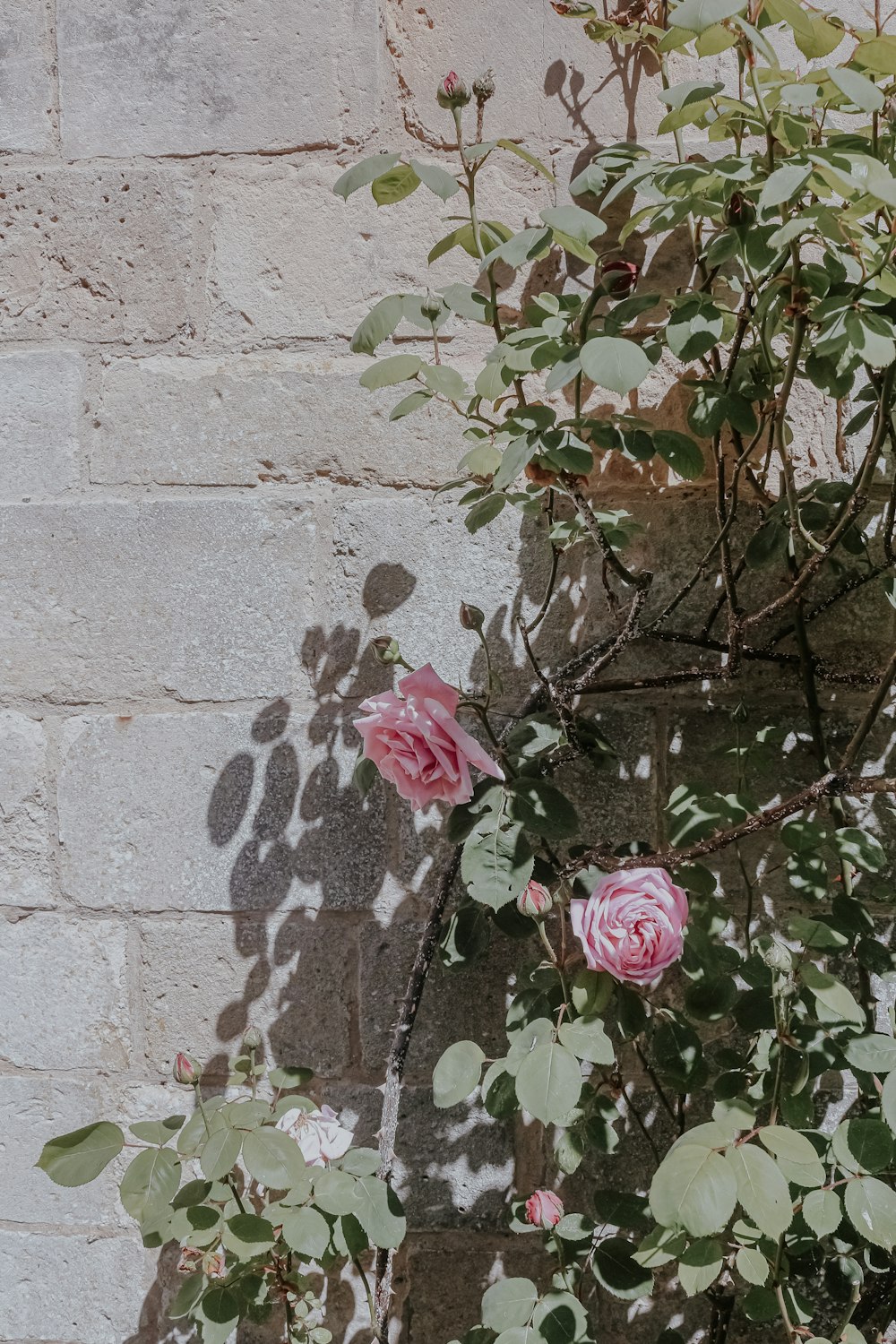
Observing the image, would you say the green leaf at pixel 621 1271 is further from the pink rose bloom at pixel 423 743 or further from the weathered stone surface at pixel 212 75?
the weathered stone surface at pixel 212 75

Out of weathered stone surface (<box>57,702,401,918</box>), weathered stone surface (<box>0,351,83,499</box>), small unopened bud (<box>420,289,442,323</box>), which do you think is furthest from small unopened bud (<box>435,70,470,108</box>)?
weathered stone surface (<box>57,702,401,918</box>)

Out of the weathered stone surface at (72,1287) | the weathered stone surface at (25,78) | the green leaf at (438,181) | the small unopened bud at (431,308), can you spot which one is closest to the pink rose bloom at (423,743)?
the small unopened bud at (431,308)

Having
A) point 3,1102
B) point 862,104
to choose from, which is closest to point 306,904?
point 3,1102

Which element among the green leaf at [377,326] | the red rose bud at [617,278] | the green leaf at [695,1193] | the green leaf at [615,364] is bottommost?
the green leaf at [695,1193]

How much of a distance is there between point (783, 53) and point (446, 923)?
1.32 meters

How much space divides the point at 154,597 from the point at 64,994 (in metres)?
0.61

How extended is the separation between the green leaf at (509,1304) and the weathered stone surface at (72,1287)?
566 millimetres

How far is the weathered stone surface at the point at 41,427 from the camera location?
1490 millimetres

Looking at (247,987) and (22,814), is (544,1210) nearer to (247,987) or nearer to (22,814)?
(247,987)

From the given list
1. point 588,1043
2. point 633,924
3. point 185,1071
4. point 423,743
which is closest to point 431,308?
point 423,743

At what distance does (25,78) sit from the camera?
59.6 inches

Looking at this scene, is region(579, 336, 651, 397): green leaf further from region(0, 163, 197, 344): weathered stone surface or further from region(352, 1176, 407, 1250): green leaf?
region(352, 1176, 407, 1250): green leaf

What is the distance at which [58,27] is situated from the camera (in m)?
1.50

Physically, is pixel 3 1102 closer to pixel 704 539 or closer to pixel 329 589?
pixel 329 589
